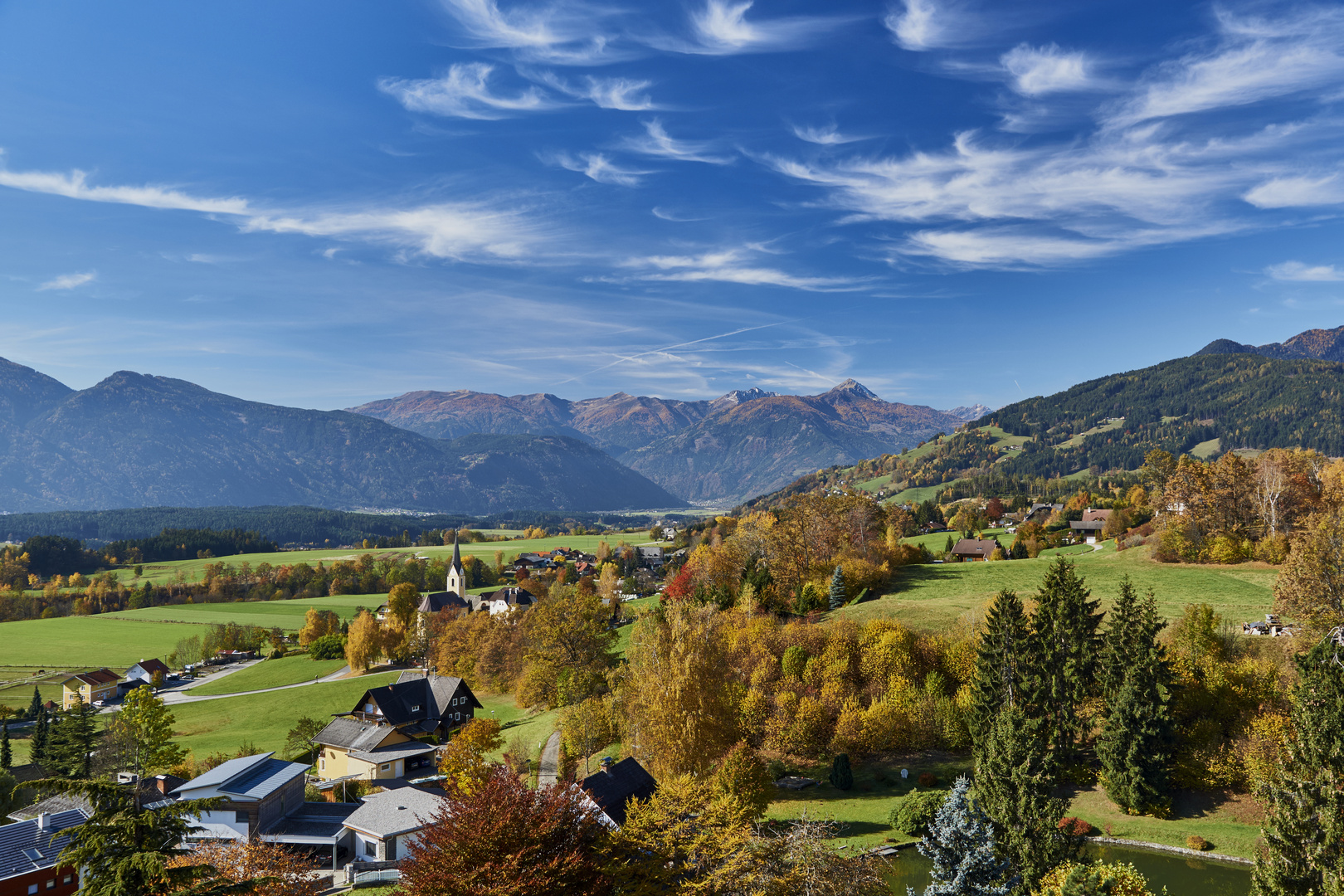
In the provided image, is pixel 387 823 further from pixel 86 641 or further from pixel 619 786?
pixel 86 641

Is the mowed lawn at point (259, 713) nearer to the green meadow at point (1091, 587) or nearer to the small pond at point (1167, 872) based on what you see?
the small pond at point (1167, 872)

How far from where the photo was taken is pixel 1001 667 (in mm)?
50719

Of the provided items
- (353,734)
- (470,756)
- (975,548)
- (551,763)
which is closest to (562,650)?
(551,763)

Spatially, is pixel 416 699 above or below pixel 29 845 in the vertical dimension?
below

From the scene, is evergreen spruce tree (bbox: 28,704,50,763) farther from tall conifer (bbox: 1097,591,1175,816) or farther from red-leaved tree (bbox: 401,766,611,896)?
tall conifer (bbox: 1097,591,1175,816)

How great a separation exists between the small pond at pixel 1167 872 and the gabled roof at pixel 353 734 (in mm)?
42608

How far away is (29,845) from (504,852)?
35673 millimetres

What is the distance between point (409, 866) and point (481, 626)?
7126 cm

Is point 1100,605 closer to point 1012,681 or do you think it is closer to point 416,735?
point 1012,681

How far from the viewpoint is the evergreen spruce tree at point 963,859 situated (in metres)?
25.8

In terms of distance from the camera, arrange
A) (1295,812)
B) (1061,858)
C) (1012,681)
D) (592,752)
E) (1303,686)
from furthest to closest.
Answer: (592,752), (1012,681), (1303,686), (1061,858), (1295,812)

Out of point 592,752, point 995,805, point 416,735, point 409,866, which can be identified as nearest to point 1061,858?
point 995,805

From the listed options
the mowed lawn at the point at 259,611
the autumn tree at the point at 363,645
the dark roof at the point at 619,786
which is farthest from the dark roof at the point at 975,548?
the mowed lawn at the point at 259,611

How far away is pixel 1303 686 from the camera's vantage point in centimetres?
3672
